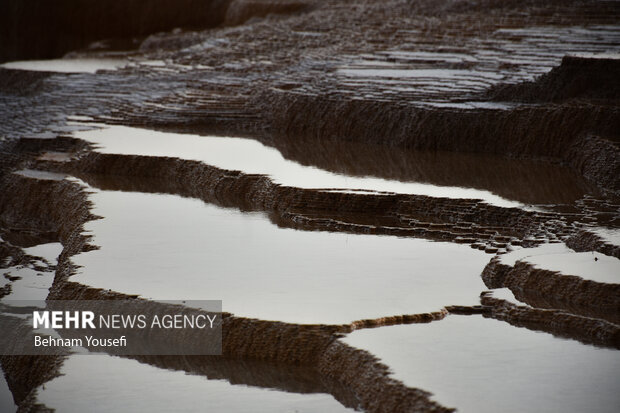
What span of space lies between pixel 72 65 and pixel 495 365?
8996mm

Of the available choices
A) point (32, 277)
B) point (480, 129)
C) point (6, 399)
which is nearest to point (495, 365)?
point (6, 399)

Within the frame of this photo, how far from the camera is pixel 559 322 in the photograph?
326 cm

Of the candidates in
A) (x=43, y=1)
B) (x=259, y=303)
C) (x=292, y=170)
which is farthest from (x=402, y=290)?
(x=43, y=1)

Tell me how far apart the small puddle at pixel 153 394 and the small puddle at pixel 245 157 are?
7.09 feet

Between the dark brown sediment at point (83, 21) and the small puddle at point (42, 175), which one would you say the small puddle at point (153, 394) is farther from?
the dark brown sediment at point (83, 21)

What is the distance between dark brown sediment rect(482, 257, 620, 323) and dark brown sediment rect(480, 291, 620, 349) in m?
0.09

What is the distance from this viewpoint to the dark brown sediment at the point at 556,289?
334cm

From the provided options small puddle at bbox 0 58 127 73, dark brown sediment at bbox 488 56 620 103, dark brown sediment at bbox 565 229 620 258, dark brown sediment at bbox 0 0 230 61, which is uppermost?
dark brown sediment at bbox 0 0 230 61

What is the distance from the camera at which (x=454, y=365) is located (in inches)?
112

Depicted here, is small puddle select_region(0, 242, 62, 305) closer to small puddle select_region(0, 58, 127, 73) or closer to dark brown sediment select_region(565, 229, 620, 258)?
dark brown sediment select_region(565, 229, 620, 258)

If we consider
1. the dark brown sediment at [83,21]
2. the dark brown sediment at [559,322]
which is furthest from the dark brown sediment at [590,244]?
the dark brown sediment at [83,21]

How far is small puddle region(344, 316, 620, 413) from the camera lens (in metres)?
2.59

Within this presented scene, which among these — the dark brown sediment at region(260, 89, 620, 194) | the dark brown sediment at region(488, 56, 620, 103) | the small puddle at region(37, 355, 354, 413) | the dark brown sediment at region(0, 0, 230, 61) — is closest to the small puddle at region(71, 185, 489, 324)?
A: the small puddle at region(37, 355, 354, 413)

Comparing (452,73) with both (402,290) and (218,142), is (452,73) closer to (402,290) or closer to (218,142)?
(218,142)
